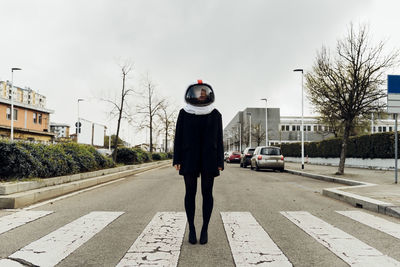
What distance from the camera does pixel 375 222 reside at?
554 centimetres

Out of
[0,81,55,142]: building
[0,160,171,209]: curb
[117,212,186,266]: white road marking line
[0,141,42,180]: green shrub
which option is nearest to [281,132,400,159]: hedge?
[0,160,171,209]: curb

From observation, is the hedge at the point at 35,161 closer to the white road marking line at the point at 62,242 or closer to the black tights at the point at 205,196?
the white road marking line at the point at 62,242

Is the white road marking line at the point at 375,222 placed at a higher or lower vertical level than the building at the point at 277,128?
lower

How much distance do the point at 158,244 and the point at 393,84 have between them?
10680 millimetres

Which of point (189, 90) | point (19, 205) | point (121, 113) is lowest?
point (19, 205)

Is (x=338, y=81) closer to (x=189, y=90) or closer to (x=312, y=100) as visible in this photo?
(x=312, y=100)

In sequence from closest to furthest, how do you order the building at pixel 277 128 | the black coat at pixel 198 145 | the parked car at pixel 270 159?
the black coat at pixel 198 145, the parked car at pixel 270 159, the building at pixel 277 128

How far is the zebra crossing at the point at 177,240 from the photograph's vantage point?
3447mm

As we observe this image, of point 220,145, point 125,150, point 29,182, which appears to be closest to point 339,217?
point 220,145

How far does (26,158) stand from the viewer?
8.70 m

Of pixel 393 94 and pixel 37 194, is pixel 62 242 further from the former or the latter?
pixel 393 94

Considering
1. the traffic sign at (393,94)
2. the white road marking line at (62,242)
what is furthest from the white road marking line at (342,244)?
the traffic sign at (393,94)

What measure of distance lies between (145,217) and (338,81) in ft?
44.6

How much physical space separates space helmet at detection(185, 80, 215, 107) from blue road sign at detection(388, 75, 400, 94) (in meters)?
9.58
